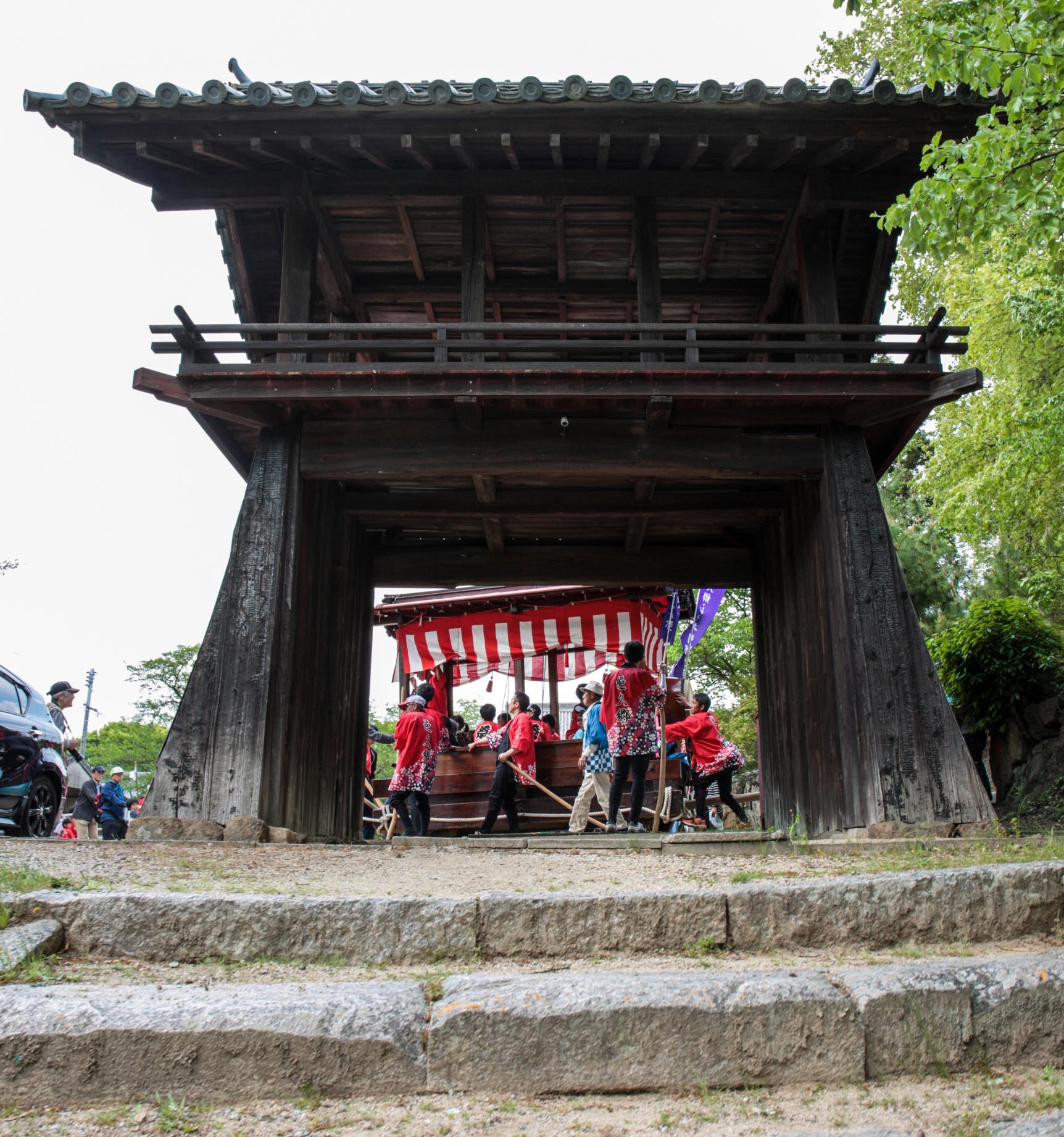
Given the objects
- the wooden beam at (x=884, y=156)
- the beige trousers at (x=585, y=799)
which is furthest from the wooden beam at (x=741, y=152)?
the beige trousers at (x=585, y=799)

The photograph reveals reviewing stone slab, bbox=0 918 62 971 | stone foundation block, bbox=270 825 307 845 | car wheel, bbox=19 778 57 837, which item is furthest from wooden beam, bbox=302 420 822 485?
stone slab, bbox=0 918 62 971

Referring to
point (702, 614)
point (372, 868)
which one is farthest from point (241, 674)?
point (702, 614)

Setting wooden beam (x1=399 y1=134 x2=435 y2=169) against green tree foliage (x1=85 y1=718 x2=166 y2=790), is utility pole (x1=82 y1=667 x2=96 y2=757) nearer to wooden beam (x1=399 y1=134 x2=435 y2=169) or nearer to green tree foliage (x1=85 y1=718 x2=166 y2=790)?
green tree foliage (x1=85 y1=718 x2=166 y2=790)

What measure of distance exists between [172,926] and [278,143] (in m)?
6.68

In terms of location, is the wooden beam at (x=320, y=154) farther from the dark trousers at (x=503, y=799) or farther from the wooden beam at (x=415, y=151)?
the dark trousers at (x=503, y=799)

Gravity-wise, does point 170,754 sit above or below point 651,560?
below

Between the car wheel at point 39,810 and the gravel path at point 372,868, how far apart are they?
2.78m

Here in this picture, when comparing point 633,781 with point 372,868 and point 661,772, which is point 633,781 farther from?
point 372,868

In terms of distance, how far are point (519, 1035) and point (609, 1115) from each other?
37 centimetres

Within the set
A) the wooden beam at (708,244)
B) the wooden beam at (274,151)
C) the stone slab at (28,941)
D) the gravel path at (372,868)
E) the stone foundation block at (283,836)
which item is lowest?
the stone slab at (28,941)

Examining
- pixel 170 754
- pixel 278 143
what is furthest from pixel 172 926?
pixel 278 143

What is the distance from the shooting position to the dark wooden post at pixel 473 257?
28.0ft

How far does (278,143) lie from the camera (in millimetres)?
8172

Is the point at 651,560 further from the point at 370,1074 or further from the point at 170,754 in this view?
the point at 370,1074
